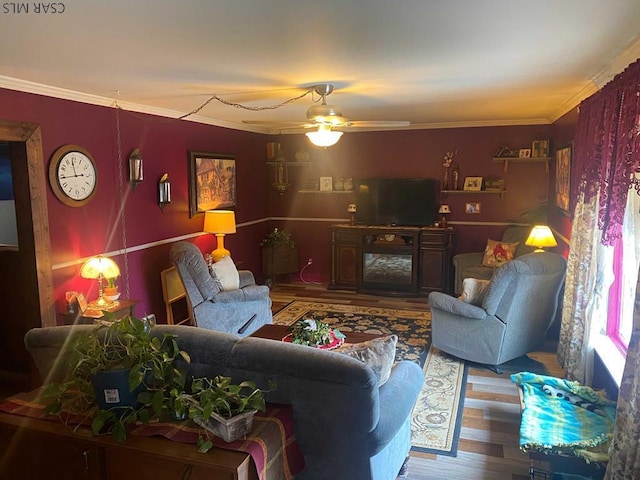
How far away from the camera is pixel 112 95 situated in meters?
4.19

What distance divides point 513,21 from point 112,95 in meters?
3.35

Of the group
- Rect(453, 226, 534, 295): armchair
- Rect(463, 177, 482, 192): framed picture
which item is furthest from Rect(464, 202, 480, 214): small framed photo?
Rect(453, 226, 534, 295): armchair

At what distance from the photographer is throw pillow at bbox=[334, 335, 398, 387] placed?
7.75 feet

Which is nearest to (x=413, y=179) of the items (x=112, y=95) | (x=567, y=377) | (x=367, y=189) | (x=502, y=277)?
(x=367, y=189)

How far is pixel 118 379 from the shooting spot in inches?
77.7

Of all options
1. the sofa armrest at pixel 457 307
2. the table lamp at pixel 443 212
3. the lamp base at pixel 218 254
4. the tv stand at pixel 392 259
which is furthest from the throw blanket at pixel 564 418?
the table lamp at pixel 443 212

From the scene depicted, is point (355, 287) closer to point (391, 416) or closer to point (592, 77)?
point (592, 77)

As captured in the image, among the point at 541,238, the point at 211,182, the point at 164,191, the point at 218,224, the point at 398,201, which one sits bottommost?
the point at 541,238

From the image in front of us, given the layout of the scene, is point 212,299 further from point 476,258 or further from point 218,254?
point 476,258

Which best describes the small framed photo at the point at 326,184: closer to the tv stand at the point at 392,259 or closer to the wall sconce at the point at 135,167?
the tv stand at the point at 392,259

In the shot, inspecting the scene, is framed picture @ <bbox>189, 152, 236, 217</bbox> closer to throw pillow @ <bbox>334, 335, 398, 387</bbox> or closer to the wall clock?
the wall clock

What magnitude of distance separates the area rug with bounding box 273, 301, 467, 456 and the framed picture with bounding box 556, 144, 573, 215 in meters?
1.96

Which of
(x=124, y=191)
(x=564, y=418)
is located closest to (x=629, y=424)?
(x=564, y=418)

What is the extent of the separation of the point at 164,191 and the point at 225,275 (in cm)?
113
